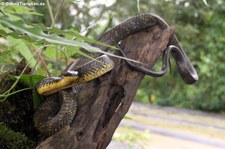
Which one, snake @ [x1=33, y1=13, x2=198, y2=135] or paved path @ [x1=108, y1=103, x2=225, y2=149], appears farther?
paved path @ [x1=108, y1=103, x2=225, y2=149]

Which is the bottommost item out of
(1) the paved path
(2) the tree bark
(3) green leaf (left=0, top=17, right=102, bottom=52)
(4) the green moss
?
(1) the paved path

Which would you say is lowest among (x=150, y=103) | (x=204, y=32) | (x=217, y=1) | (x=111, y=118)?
(x=150, y=103)

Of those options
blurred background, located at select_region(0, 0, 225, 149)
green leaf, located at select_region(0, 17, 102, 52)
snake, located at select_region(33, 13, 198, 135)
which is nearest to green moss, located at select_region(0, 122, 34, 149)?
snake, located at select_region(33, 13, 198, 135)

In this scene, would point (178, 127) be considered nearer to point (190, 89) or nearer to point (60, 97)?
point (190, 89)

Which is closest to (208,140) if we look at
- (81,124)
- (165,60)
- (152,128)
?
(152,128)

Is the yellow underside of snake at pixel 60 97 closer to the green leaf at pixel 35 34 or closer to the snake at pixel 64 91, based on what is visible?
the snake at pixel 64 91

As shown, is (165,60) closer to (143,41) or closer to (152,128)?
(143,41)

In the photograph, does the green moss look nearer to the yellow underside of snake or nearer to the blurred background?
the yellow underside of snake
